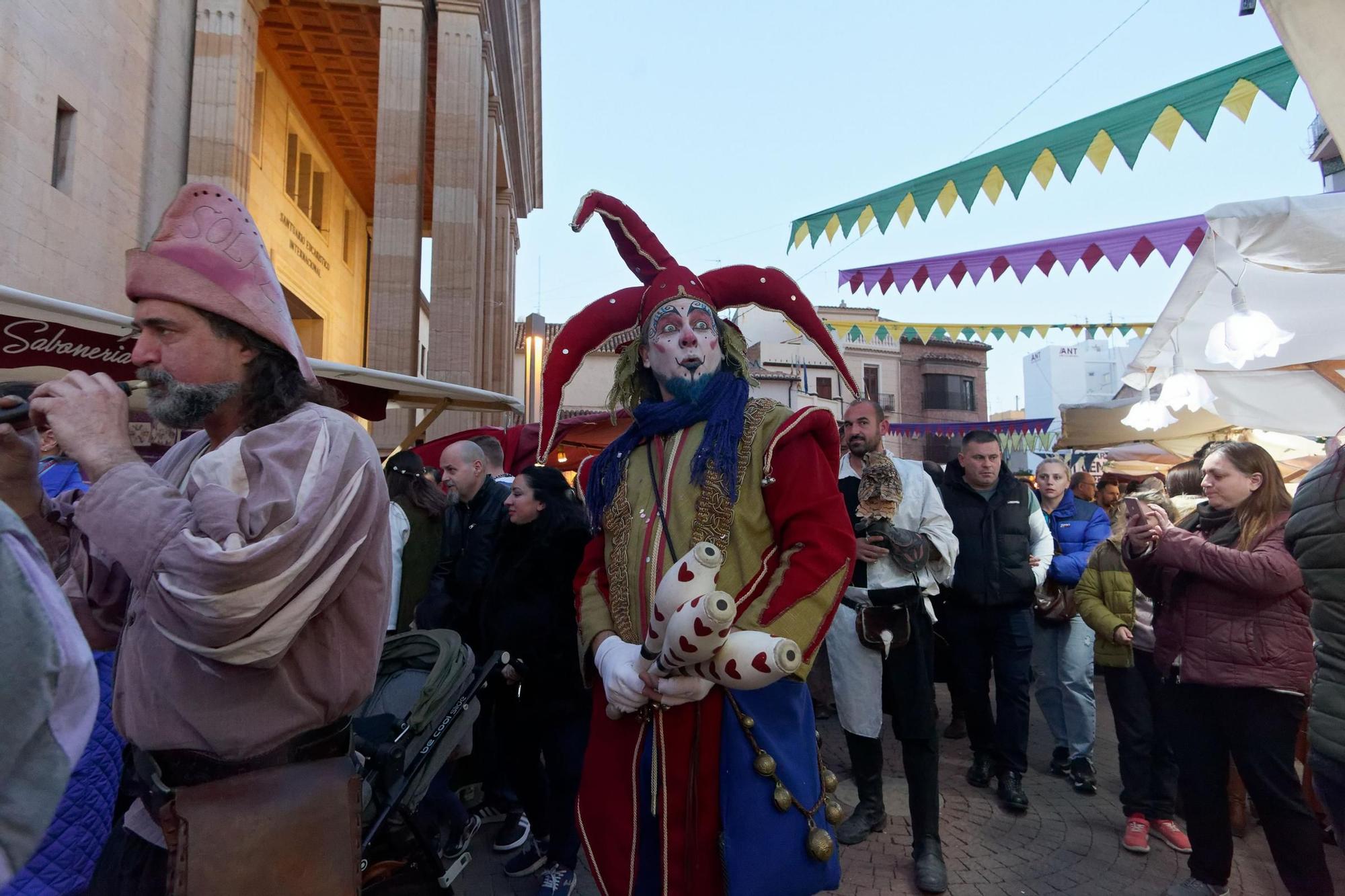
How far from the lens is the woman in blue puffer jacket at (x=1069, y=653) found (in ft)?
15.3

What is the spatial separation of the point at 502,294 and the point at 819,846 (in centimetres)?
1871

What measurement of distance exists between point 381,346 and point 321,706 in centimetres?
1055

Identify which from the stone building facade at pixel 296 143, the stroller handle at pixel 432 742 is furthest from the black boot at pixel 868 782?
the stone building facade at pixel 296 143

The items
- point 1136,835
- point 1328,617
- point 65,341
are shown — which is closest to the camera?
point 1328,617

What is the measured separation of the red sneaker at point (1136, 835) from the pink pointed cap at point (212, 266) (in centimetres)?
426

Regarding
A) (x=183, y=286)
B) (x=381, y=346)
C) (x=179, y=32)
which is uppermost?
(x=179, y=32)

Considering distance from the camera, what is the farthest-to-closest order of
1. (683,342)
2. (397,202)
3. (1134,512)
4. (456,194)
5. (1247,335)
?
(456,194) → (397,202) → (1247,335) → (1134,512) → (683,342)

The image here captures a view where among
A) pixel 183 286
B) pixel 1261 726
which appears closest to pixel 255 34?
pixel 183 286

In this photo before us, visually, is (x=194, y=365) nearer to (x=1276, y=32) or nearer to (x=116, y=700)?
(x=116, y=700)

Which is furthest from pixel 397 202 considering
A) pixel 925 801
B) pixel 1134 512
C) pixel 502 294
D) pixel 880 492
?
pixel 925 801

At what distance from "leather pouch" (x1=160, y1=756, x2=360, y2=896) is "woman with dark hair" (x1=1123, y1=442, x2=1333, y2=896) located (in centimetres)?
326

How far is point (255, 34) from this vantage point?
11188 mm

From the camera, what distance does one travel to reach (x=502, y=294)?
19.3 meters

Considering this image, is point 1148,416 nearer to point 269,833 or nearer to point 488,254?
point 269,833
